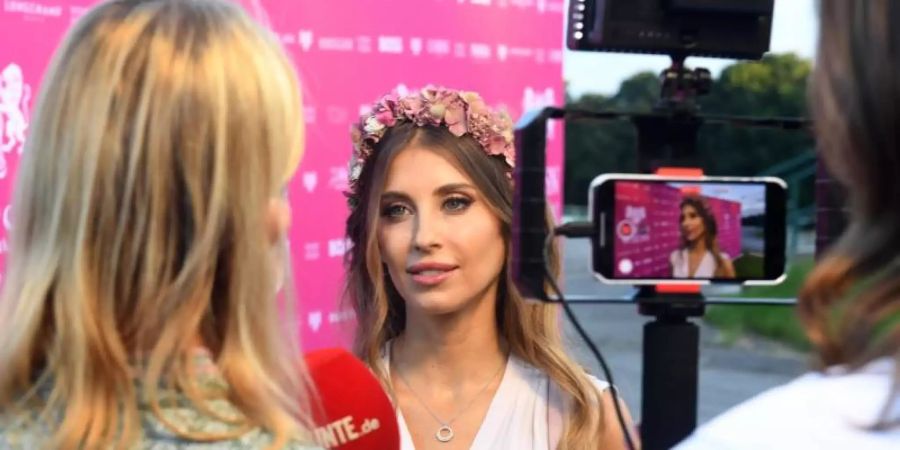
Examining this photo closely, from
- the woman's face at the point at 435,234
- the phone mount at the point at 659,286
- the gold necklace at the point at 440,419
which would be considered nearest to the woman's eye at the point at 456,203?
the woman's face at the point at 435,234

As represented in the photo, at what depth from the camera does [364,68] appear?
7.16 ft

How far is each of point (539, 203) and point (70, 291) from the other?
0.44m

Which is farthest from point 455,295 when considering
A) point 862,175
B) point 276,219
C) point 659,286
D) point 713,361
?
point 713,361

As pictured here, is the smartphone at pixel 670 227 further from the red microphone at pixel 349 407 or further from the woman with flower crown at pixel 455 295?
the woman with flower crown at pixel 455 295

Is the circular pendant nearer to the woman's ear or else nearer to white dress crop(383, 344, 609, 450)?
white dress crop(383, 344, 609, 450)

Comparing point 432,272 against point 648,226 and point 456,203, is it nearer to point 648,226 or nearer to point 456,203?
point 456,203

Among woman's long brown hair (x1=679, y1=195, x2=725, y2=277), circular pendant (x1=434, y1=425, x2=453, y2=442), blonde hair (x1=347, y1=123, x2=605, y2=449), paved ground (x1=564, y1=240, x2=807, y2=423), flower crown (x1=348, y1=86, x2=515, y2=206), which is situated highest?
flower crown (x1=348, y1=86, x2=515, y2=206)

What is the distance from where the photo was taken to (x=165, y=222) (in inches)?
37.2

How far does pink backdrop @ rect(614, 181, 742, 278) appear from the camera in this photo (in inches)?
45.8

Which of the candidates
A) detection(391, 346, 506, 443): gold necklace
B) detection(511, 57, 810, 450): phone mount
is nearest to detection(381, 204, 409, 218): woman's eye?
detection(391, 346, 506, 443): gold necklace

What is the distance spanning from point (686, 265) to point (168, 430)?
50 cm

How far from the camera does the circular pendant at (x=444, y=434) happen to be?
1.73m

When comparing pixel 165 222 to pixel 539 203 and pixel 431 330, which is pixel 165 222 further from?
pixel 431 330

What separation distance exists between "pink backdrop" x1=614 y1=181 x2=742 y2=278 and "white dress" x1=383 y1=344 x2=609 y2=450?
58 cm
